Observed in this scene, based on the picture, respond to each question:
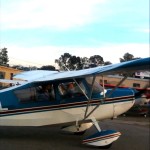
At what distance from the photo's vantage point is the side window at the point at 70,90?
431 inches

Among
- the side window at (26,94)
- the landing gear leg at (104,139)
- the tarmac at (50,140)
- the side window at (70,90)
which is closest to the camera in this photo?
the tarmac at (50,140)

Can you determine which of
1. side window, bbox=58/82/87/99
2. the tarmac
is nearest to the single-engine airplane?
side window, bbox=58/82/87/99

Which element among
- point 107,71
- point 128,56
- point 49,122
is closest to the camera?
point 107,71

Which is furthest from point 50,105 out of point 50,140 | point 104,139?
point 104,139

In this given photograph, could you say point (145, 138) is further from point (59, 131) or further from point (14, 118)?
point (14, 118)

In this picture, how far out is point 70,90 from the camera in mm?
11031

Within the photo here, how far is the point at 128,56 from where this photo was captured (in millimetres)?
103000

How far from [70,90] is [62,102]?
460 mm

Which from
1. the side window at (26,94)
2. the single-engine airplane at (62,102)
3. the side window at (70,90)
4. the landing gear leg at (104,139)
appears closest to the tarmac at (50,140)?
the landing gear leg at (104,139)

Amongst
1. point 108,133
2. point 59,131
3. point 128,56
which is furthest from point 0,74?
point 128,56

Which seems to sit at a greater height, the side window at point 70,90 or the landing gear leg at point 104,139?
the side window at point 70,90

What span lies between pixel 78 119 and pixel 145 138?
2.88 meters

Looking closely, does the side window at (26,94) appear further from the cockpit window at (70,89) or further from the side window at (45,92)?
the cockpit window at (70,89)

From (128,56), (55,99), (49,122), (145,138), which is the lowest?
(145,138)
